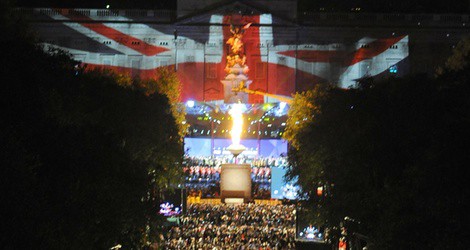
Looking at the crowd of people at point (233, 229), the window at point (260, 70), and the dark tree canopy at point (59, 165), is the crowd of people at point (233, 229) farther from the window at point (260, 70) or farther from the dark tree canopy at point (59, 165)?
the window at point (260, 70)

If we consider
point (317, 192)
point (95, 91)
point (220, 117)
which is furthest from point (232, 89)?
point (95, 91)

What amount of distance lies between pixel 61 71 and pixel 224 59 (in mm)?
71093

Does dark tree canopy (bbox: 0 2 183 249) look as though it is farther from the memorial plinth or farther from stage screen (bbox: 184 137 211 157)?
stage screen (bbox: 184 137 211 157)

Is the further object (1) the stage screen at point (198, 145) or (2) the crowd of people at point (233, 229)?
(1) the stage screen at point (198, 145)

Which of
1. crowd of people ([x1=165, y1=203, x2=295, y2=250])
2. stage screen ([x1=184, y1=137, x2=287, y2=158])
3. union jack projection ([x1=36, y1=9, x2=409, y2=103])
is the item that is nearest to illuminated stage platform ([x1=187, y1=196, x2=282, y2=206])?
crowd of people ([x1=165, y1=203, x2=295, y2=250])

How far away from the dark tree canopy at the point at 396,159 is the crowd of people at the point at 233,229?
10.5 feet

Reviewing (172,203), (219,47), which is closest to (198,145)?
(219,47)

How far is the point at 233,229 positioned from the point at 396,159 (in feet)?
55.7

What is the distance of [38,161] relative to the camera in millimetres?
22172

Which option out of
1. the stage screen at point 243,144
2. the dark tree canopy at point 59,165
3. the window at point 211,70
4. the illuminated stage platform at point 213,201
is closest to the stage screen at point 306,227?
the dark tree canopy at point 59,165

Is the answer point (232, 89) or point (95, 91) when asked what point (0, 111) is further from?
point (232, 89)

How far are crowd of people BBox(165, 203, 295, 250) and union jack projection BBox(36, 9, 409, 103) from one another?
143 feet

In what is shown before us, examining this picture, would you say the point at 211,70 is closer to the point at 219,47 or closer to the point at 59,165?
the point at 219,47

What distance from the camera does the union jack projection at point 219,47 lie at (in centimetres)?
10062
